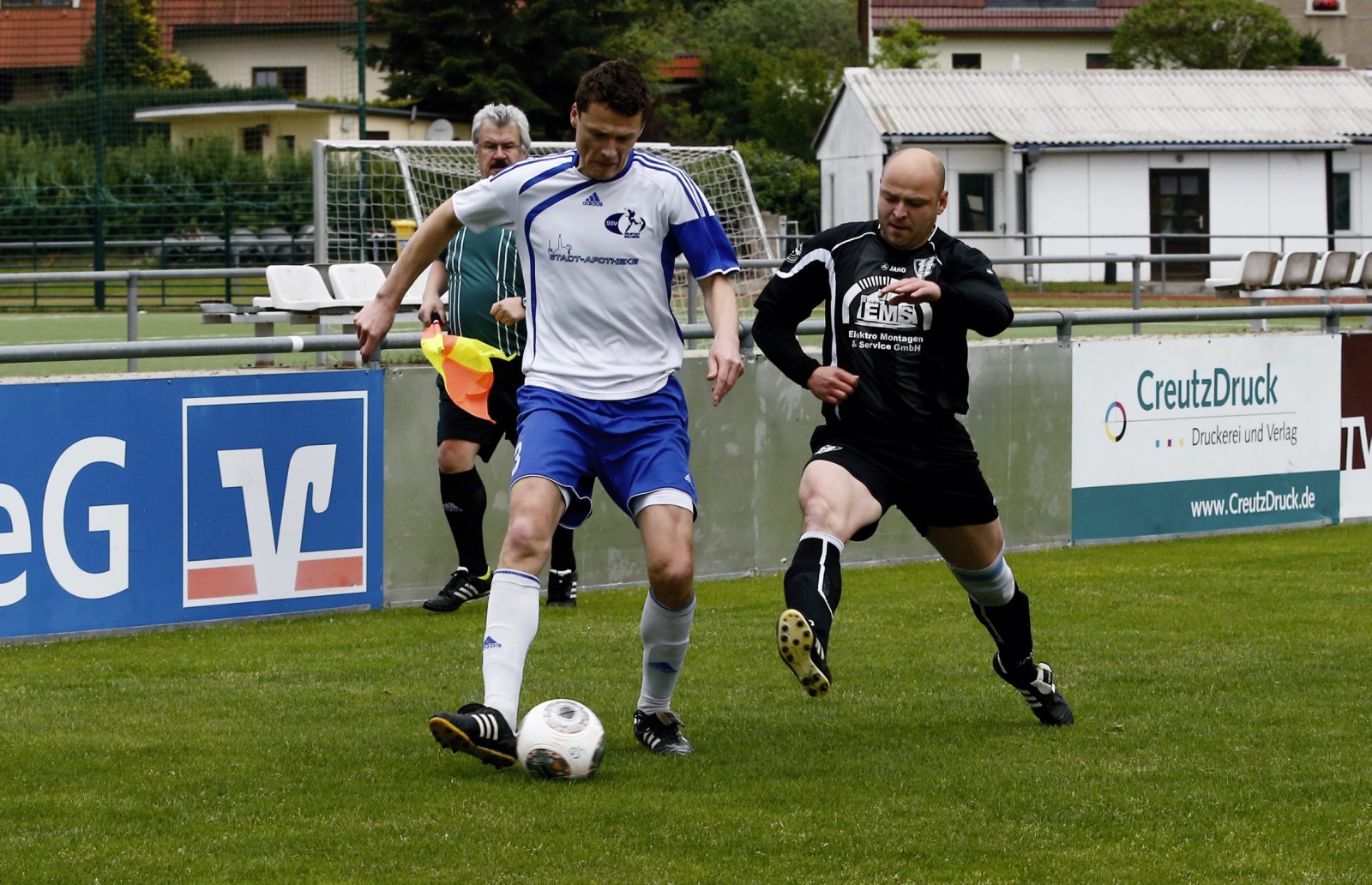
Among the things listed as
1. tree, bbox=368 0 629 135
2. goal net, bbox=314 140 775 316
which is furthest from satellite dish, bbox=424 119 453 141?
tree, bbox=368 0 629 135

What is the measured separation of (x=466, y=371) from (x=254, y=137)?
34312 mm

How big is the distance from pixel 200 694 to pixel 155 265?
28.1 metres

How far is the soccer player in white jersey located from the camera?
5836 mm

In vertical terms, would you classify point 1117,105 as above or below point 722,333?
above

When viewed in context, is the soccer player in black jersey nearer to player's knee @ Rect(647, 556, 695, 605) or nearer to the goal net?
player's knee @ Rect(647, 556, 695, 605)

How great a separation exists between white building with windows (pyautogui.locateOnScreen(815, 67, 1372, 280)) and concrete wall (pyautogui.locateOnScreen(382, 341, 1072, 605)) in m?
31.1

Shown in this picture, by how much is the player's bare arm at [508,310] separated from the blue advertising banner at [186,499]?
1.09 meters

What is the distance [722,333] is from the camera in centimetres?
594

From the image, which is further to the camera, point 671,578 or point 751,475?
point 751,475

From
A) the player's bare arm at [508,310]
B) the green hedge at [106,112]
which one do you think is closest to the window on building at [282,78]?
the green hedge at [106,112]

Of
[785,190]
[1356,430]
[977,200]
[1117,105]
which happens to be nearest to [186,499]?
[1356,430]

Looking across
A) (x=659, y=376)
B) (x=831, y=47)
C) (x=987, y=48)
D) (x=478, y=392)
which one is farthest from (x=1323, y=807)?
(x=831, y=47)

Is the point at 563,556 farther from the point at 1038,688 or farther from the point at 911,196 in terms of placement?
the point at 911,196

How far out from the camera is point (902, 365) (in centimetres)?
627
